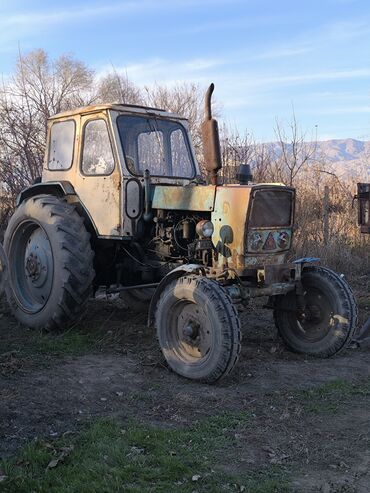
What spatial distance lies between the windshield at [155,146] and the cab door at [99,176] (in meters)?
0.20

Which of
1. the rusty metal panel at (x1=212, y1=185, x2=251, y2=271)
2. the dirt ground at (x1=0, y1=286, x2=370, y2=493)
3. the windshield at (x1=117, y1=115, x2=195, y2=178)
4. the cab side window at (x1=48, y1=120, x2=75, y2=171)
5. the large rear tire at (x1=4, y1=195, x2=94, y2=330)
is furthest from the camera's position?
the cab side window at (x1=48, y1=120, x2=75, y2=171)

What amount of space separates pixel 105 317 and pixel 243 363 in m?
2.50

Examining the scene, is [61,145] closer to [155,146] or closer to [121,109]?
[121,109]

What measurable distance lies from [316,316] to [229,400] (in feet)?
5.94

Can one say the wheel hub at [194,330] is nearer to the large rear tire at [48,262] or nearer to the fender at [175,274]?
the fender at [175,274]

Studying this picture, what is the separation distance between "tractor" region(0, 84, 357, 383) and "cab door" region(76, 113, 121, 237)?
0.01 m

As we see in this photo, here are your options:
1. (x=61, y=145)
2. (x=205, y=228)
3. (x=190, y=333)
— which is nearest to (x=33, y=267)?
(x=61, y=145)

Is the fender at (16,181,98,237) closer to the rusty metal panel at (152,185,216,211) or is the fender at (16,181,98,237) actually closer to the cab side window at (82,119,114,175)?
the cab side window at (82,119,114,175)

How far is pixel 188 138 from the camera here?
7102mm

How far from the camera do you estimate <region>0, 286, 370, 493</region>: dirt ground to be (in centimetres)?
368

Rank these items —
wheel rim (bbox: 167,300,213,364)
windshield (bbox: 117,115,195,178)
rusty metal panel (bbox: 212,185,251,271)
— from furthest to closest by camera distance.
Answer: windshield (bbox: 117,115,195,178), rusty metal panel (bbox: 212,185,251,271), wheel rim (bbox: 167,300,213,364)

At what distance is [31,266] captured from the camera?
22.2 feet

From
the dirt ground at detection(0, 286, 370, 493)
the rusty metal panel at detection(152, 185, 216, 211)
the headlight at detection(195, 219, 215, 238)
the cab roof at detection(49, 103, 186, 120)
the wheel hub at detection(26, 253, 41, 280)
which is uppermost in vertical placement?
the cab roof at detection(49, 103, 186, 120)

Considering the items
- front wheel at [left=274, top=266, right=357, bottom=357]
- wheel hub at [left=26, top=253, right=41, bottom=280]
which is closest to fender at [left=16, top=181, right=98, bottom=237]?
wheel hub at [left=26, top=253, right=41, bottom=280]
